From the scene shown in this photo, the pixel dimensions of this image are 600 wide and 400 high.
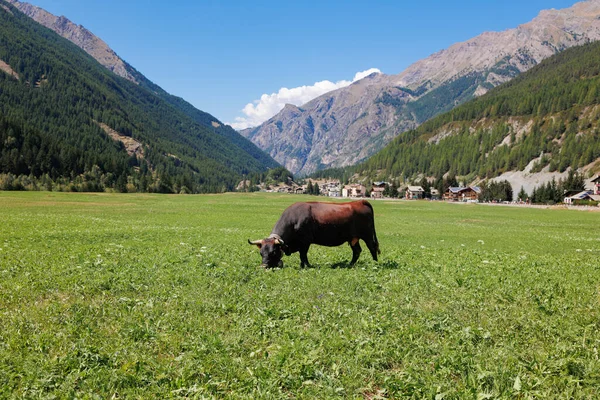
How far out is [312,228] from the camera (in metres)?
16.6

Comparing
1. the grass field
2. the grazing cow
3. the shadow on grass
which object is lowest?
the shadow on grass

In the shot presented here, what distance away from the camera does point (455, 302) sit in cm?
1056

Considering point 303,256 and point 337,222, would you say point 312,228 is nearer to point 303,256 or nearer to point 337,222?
point 337,222

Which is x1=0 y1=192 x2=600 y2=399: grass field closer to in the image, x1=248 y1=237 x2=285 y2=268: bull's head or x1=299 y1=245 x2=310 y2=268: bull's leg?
x1=248 y1=237 x2=285 y2=268: bull's head

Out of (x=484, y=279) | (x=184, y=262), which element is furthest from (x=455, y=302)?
(x=184, y=262)

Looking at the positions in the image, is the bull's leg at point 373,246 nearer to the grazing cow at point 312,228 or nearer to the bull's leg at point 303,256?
the grazing cow at point 312,228

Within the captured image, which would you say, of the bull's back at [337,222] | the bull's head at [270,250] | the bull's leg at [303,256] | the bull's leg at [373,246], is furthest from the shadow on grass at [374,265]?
the bull's head at [270,250]

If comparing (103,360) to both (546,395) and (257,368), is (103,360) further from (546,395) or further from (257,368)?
(546,395)

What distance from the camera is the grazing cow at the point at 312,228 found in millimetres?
16047

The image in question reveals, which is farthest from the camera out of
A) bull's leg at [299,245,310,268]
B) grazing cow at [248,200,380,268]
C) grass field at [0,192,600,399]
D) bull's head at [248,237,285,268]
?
bull's leg at [299,245,310,268]

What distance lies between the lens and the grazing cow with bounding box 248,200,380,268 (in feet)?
52.6

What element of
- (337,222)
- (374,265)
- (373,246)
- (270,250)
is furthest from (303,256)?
(373,246)

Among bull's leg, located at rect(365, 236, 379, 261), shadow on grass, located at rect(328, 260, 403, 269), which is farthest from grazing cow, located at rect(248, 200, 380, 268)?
bull's leg, located at rect(365, 236, 379, 261)

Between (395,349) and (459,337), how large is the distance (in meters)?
1.71
